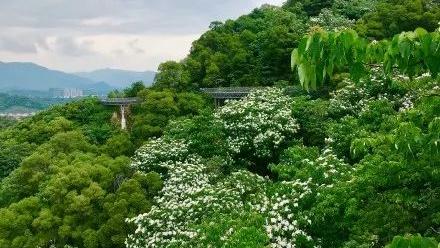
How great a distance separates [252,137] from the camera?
23.7 m

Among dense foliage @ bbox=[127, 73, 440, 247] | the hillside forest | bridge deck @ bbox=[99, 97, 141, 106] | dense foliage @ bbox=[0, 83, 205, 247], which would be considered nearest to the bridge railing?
bridge deck @ bbox=[99, 97, 141, 106]

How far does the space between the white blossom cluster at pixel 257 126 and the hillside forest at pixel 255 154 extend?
0.06m

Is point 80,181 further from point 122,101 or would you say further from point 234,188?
point 122,101

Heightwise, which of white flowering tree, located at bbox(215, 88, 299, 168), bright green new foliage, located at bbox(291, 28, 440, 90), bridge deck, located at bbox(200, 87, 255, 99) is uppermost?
bright green new foliage, located at bbox(291, 28, 440, 90)

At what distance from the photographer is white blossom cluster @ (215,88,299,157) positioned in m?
23.4

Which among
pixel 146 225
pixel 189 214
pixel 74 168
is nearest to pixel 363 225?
pixel 189 214

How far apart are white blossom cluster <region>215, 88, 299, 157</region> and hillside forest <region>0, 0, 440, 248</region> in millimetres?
60

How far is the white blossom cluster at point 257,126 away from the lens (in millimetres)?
23391

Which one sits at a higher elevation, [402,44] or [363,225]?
[402,44]

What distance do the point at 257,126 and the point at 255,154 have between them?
118 cm

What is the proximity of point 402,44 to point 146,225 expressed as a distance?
1539 centimetres

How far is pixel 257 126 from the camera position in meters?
23.5

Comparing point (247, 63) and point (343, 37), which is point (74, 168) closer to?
point (247, 63)

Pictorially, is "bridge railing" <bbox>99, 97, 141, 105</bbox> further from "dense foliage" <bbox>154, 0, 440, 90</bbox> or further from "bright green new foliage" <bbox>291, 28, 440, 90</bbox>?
"bright green new foliage" <bbox>291, 28, 440, 90</bbox>
